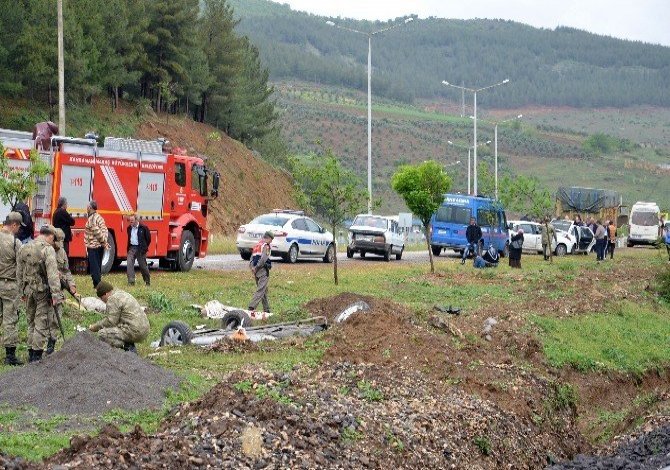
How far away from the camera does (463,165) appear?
413ft

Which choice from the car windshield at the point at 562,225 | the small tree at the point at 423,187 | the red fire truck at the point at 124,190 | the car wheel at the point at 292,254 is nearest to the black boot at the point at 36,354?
the red fire truck at the point at 124,190

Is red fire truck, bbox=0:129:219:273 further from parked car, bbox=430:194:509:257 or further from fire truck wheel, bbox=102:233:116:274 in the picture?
parked car, bbox=430:194:509:257

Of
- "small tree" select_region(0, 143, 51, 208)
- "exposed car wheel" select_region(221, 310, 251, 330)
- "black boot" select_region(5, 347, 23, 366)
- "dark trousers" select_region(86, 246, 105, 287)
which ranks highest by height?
"small tree" select_region(0, 143, 51, 208)

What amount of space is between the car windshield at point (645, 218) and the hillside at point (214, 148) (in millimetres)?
20721

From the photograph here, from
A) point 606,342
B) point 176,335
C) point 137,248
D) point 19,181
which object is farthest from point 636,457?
point 19,181

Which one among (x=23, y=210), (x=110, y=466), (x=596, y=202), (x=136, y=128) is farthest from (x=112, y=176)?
(x=596, y=202)

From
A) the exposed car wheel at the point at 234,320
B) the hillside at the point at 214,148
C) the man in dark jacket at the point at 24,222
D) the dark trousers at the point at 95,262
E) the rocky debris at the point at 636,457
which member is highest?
the hillside at the point at 214,148

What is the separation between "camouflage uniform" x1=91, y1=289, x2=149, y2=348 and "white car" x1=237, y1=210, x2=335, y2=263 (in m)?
21.7

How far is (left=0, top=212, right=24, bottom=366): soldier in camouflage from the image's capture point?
15.9m

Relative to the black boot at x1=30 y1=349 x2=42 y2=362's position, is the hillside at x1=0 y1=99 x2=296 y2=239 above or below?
above

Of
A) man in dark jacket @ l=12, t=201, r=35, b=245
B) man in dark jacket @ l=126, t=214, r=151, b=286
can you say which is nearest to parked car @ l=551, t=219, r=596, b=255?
man in dark jacket @ l=126, t=214, r=151, b=286

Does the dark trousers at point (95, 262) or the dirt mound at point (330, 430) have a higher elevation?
the dark trousers at point (95, 262)

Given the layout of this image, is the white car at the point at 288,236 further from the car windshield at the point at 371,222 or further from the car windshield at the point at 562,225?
the car windshield at the point at 562,225

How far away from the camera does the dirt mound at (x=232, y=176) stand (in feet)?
201
